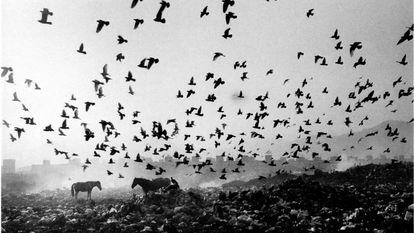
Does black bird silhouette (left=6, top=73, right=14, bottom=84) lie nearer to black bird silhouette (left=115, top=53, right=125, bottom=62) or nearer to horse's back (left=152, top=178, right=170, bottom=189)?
black bird silhouette (left=115, top=53, right=125, bottom=62)

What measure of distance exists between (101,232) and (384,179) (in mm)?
19605

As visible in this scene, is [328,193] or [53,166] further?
[53,166]

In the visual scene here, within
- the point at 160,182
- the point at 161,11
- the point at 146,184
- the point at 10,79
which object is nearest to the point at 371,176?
the point at 160,182

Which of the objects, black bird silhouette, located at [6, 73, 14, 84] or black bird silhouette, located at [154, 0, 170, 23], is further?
black bird silhouette, located at [6, 73, 14, 84]

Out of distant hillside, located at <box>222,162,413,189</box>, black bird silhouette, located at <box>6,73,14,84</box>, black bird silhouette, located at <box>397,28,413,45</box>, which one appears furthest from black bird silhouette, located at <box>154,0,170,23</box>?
distant hillside, located at <box>222,162,413,189</box>

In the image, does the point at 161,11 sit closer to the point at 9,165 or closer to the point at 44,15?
the point at 44,15

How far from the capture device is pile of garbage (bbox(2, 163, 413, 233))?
9719 mm

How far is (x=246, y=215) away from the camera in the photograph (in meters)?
11.2

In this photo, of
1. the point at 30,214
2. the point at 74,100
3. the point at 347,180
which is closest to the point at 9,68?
the point at 74,100

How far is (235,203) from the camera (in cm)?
1320

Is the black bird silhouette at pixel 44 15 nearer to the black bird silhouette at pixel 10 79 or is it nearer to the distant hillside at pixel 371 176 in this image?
the black bird silhouette at pixel 10 79

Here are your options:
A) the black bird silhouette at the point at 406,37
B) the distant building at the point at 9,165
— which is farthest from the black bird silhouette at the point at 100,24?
the distant building at the point at 9,165

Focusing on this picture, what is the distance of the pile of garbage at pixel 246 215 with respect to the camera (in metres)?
9.72

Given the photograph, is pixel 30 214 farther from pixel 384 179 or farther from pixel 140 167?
pixel 140 167
